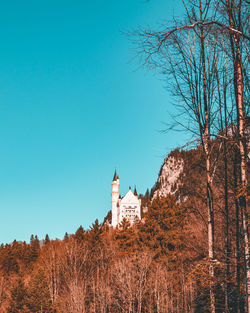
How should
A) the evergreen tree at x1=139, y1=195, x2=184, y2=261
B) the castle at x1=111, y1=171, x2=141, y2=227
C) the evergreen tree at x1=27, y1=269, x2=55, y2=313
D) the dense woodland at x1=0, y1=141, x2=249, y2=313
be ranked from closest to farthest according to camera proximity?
the dense woodland at x1=0, y1=141, x2=249, y2=313 → the evergreen tree at x1=27, y1=269, x2=55, y2=313 → the evergreen tree at x1=139, y1=195, x2=184, y2=261 → the castle at x1=111, y1=171, x2=141, y2=227

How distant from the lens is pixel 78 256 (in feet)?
105

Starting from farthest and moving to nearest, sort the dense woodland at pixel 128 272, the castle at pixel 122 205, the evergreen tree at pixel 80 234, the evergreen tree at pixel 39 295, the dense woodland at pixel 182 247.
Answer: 1. the castle at pixel 122 205
2. the evergreen tree at pixel 80 234
3. the evergreen tree at pixel 39 295
4. the dense woodland at pixel 128 272
5. the dense woodland at pixel 182 247

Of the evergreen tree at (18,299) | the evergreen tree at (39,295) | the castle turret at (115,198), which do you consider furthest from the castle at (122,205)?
the evergreen tree at (39,295)

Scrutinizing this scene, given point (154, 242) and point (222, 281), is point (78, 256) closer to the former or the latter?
point (154, 242)

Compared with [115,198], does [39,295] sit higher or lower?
lower

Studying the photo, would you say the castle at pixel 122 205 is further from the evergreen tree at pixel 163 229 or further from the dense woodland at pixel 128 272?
the evergreen tree at pixel 163 229

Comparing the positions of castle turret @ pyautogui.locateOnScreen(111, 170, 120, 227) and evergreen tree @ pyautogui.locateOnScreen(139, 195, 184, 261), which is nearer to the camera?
evergreen tree @ pyautogui.locateOnScreen(139, 195, 184, 261)

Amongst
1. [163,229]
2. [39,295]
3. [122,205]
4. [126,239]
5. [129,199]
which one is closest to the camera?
[39,295]

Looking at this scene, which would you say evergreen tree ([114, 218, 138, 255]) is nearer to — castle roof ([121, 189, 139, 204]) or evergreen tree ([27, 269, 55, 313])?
evergreen tree ([27, 269, 55, 313])

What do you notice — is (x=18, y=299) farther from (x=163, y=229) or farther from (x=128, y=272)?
(x=163, y=229)

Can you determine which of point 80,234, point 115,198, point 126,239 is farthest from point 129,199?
point 126,239

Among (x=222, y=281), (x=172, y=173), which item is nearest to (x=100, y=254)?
(x=222, y=281)

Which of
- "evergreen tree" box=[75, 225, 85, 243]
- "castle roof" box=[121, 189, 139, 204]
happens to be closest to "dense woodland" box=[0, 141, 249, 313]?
"evergreen tree" box=[75, 225, 85, 243]

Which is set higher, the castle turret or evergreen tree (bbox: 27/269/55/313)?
the castle turret
